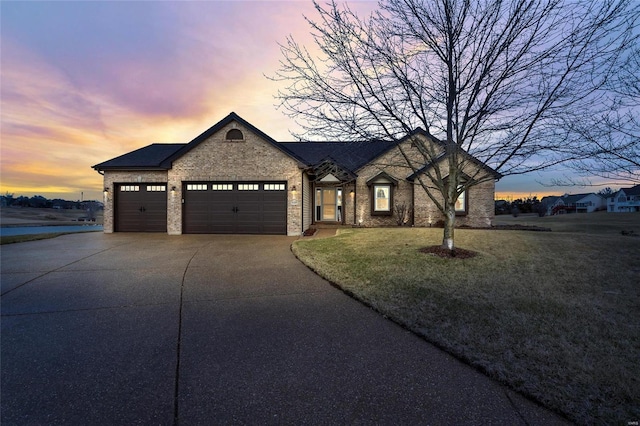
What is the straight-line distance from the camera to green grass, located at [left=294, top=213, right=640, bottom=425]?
8.58ft

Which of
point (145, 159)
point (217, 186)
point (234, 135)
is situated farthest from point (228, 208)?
point (145, 159)

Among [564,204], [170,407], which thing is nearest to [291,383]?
[170,407]

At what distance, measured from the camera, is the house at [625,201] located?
4766cm

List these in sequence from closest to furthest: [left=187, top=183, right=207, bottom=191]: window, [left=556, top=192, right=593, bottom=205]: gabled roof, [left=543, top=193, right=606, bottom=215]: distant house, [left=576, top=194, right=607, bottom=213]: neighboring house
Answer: [left=187, top=183, right=207, bottom=191]: window < [left=543, top=193, right=606, bottom=215]: distant house < [left=576, top=194, right=607, bottom=213]: neighboring house < [left=556, top=192, right=593, bottom=205]: gabled roof

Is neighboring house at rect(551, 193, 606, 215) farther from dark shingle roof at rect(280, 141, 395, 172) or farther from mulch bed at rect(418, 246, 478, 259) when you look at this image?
mulch bed at rect(418, 246, 478, 259)

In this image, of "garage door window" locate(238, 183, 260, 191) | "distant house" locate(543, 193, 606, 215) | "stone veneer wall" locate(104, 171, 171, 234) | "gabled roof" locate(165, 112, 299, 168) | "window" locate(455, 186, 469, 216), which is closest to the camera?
"gabled roof" locate(165, 112, 299, 168)

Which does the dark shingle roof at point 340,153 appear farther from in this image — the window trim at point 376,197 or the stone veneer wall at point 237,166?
the stone veneer wall at point 237,166

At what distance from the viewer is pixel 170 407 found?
7.69ft

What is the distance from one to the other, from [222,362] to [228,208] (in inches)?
466

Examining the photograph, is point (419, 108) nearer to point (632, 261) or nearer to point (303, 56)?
point (303, 56)

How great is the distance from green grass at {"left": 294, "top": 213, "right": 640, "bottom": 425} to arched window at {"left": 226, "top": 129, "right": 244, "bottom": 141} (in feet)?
27.4

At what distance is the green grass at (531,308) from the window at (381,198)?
8.18 meters

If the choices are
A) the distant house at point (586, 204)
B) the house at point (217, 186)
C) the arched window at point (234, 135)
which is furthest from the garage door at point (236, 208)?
the distant house at point (586, 204)

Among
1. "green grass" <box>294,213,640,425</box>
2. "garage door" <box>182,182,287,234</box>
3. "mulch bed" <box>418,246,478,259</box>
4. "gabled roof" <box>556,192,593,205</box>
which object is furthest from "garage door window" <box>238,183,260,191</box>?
"gabled roof" <box>556,192,593,205</box>
